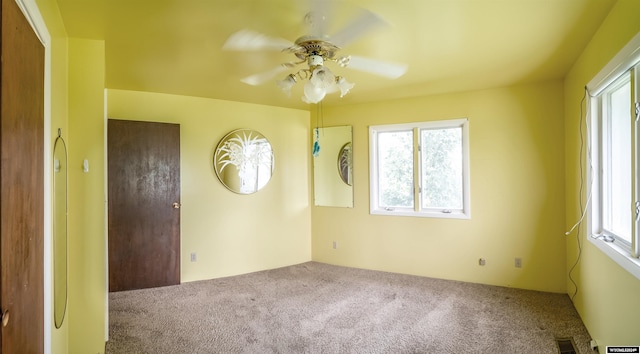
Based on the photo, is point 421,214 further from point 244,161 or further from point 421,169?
point 244,161

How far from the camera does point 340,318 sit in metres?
2.97

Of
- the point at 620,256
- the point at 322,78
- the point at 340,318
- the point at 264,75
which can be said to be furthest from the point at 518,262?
the point at 264,75

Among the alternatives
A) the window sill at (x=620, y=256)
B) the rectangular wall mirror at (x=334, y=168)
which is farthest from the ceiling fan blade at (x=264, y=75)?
the window sill at (x=620, y=256)

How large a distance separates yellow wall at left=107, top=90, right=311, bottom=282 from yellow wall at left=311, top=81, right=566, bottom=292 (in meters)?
1.07

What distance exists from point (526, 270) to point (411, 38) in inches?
111

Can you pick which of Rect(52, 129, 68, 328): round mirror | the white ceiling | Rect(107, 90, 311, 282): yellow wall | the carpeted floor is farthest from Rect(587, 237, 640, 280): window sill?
Rect(107, 90, 311, 282): yellow wall

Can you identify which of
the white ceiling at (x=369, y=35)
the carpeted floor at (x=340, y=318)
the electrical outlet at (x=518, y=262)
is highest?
the white ceiling at (x=369, y=35)

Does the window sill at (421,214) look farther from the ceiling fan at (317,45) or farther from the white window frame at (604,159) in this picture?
the ceiling fan at (317,45)

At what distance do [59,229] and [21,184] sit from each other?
91 centimetres

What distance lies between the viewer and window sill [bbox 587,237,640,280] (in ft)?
5.81

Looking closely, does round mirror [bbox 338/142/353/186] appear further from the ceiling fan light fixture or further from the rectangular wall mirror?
the ceiling fan light fixture

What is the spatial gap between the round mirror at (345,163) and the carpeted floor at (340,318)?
Answer: 1.34 m

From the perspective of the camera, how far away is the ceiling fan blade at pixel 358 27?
6.70 ft

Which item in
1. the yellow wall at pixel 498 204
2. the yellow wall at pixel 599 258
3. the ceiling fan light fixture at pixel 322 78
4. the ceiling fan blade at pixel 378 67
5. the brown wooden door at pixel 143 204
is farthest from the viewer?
the brown wooden door at pixel 143 204
